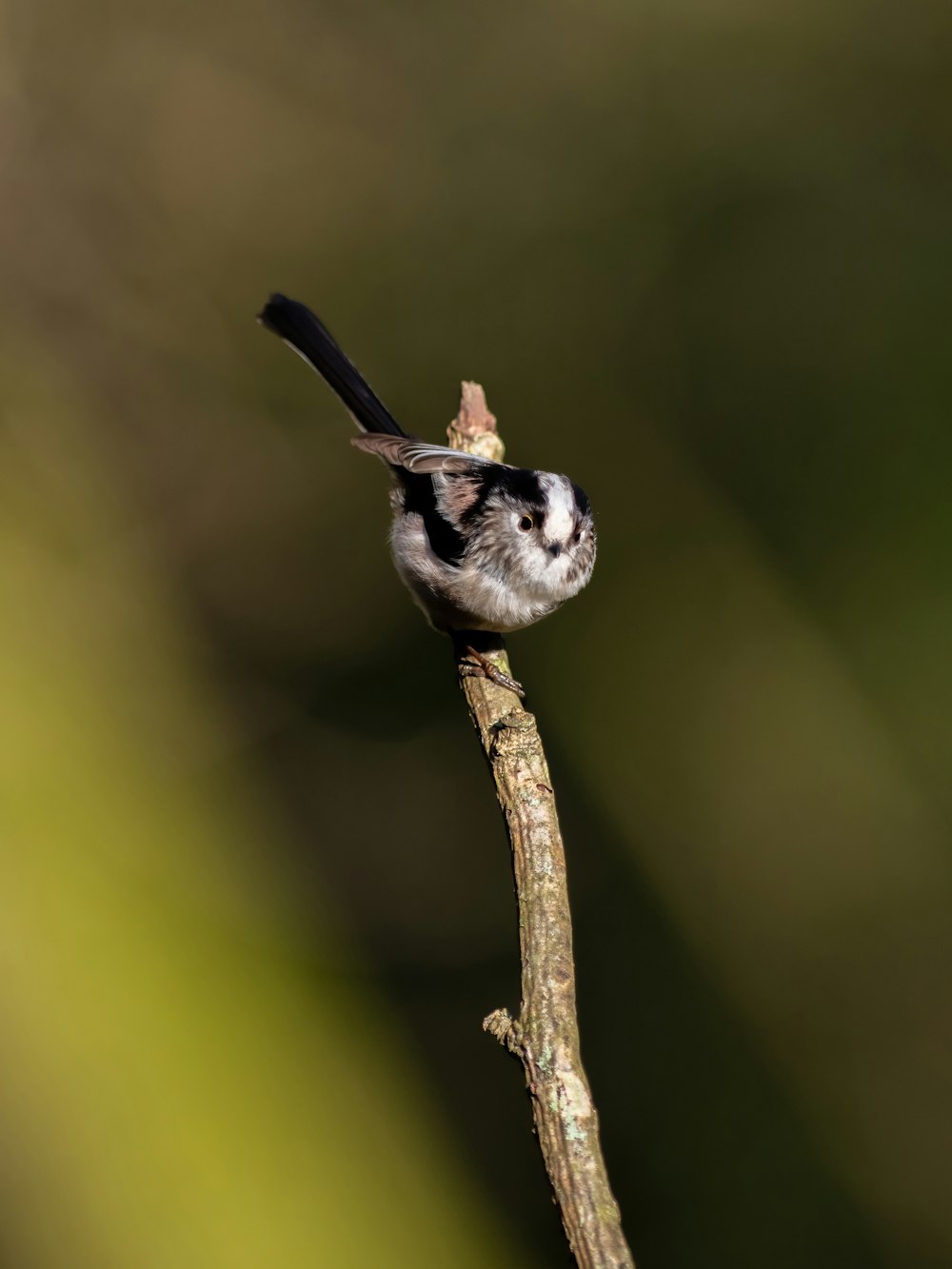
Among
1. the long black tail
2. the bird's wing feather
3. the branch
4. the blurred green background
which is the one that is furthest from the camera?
the long black tail

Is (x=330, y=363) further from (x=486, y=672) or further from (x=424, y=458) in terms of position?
(x=486, y=672)

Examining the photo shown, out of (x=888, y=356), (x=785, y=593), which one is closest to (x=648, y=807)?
(x=785, y=593)

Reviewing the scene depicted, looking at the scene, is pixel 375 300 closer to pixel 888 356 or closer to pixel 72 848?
pixel 888 356

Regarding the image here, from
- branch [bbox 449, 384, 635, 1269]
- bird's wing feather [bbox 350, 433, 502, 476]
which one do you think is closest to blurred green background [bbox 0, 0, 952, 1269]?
branch [bbox 449, 384, 635, 1269]

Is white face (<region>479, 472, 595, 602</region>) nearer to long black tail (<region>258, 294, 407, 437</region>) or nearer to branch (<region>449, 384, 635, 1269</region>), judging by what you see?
branch (<region>449, 384, 635, 1269</region>)

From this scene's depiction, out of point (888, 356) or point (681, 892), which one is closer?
point (681, 892)
